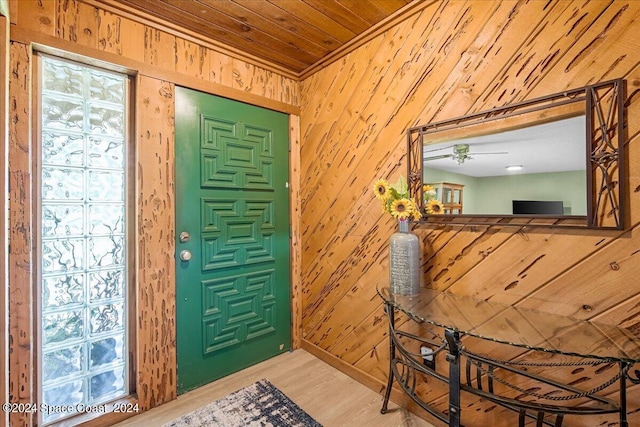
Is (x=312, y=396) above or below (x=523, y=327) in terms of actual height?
below

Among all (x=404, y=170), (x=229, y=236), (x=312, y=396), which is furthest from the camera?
(x=229, y=236)

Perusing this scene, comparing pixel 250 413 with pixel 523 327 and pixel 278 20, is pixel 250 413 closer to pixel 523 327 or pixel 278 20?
pixel 523 327

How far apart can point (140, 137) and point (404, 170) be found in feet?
5.44

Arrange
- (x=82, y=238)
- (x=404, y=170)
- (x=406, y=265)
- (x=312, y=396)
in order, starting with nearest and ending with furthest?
(x=406, y=265) → (x=82, y=238) → (x=404, y=170) → (x=312, y=396)

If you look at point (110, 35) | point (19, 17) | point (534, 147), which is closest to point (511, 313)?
point (534, 147)

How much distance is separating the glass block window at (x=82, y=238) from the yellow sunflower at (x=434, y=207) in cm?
187

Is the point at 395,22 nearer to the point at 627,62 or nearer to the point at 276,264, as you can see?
the point at 627,62

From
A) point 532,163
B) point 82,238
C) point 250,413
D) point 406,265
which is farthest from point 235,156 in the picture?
point 532,163

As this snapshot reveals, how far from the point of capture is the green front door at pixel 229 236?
1917mm

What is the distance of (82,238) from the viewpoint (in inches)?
63.7

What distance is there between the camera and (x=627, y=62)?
A: 1.05m

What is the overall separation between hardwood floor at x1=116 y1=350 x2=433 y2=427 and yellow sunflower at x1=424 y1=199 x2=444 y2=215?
121 centimetres

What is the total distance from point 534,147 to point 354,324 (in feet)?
5.03

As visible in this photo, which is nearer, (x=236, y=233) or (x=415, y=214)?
Result: (x=415, y=214)
